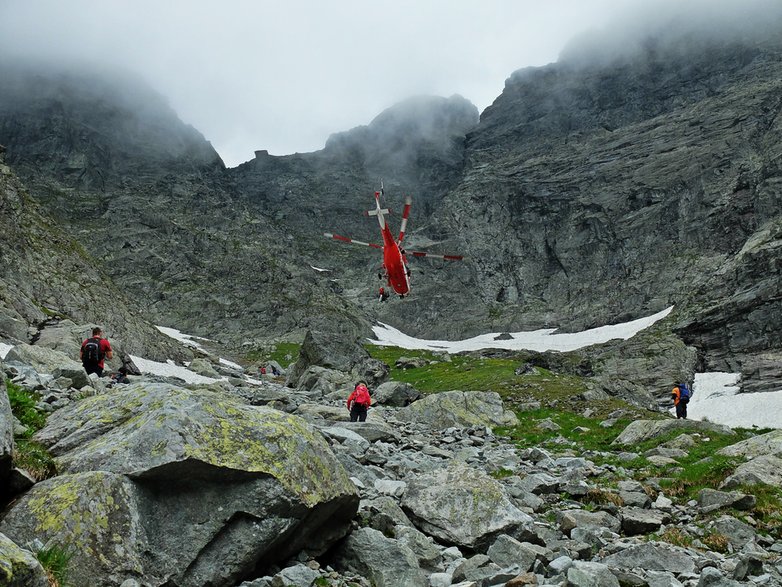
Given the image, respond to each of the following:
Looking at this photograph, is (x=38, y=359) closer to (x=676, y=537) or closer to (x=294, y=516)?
(x=294, y=516)

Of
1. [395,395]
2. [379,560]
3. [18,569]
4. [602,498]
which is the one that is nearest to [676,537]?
[602,498]

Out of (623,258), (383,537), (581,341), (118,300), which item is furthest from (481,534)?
(623,258)

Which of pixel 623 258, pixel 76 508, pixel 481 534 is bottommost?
pixel 623 258

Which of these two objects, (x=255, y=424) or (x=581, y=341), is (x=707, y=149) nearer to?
(x=581, y=341)

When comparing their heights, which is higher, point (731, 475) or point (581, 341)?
point (731, 475)

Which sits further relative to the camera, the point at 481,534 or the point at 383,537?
the point at 481,534

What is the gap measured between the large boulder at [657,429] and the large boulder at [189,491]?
66.7 ft

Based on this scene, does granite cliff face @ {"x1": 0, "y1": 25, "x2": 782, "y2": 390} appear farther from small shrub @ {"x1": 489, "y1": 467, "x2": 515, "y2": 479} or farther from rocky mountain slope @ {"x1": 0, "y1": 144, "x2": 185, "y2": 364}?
small shrub @ {"x1": 489, "y1": 467, "x2": 515, "y2": 479}

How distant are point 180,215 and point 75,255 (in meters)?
128

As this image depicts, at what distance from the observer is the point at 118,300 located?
6256 cm

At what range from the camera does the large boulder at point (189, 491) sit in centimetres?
686

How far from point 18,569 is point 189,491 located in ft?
8.72

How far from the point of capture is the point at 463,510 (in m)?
10.8

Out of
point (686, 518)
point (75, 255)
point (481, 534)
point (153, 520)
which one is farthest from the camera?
point (75, 255)
